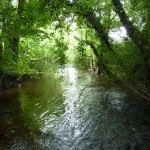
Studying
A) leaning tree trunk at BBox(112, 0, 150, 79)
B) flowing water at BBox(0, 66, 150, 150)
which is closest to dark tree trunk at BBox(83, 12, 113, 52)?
leaning tree trunk at BBox(112, 0, 150, 79)

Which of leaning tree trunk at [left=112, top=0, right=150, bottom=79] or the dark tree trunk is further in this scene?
the dark tree trunk

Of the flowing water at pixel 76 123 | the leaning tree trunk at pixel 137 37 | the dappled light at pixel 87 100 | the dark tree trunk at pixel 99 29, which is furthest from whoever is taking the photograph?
the dark tree trunk at pixel 99 29

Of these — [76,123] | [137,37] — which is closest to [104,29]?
[137,37]

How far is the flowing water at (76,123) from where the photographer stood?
9500 mm

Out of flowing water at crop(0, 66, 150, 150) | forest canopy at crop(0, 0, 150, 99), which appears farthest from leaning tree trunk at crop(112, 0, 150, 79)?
flowing water at crop(0, 66, 150, 150)

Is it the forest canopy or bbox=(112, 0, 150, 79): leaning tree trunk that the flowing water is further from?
bbox=(112, 0, 150, 79): leaning tree trunk

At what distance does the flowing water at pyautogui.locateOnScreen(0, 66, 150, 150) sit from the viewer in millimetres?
9500

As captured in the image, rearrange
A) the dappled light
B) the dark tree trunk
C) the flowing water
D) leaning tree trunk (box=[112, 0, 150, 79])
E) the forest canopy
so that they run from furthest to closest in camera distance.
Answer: the dark tree trunk < leaning tree trunk (box=[112, 0, 150, 79]) < the forest canopy < the dappled light < the flowing water

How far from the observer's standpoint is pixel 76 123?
12.2 meters

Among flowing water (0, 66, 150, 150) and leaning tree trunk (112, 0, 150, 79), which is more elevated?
leaning tree trunk (112, 0, 150, 79)

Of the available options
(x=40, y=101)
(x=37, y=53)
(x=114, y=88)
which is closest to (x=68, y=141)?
(x=40, y=101)

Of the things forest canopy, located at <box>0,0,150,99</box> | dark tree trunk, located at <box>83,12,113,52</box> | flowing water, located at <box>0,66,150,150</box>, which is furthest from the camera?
dark tree trunk, located at <box>83,12,113,52</box>

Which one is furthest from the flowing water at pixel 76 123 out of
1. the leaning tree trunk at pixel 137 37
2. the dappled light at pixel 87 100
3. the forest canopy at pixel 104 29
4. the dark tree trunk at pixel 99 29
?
the dark tree trunk at pixel 99 29

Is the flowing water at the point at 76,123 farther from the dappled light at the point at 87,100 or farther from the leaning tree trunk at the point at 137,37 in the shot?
the leaning tree trunk at the point at 137,37
